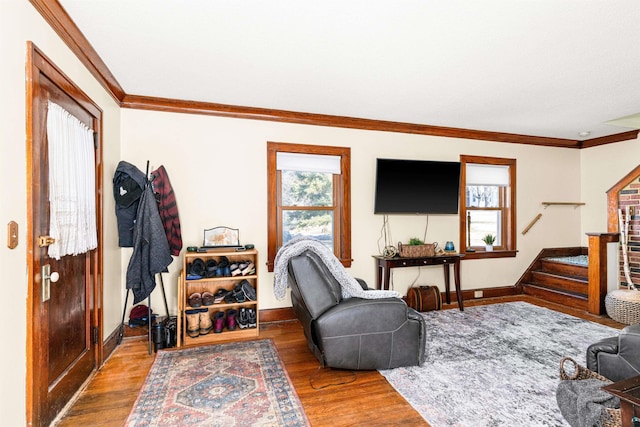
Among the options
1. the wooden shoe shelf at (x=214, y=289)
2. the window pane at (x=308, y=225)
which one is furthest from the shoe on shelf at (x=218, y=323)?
the window pane at (x=308, y=225)

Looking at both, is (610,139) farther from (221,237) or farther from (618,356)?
(221,237)

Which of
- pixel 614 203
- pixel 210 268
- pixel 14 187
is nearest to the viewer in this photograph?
pixel 14 187

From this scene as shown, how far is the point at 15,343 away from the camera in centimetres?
153

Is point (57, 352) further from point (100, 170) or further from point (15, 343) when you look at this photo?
point (100, 170)

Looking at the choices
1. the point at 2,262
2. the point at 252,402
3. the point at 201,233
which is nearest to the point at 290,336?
the point at 252,402

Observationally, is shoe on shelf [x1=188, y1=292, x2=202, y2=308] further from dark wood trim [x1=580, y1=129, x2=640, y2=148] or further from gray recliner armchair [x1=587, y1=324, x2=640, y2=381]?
dark wood trim [x1=580, y1=129, x2=640, y2=148]

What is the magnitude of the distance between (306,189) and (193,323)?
2.00 meters

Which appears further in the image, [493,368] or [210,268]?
[210,268]

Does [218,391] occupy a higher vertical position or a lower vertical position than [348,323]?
lower

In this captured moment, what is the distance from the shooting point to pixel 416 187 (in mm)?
4254

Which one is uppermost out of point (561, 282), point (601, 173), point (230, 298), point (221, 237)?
point (601, 173)

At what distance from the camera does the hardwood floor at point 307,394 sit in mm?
1968

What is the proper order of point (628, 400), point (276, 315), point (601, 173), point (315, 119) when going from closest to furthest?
point (628, 400) → point (276, 315) → point (315, 119) → point (601, 173)

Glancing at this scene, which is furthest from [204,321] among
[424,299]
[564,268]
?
[564,268]
